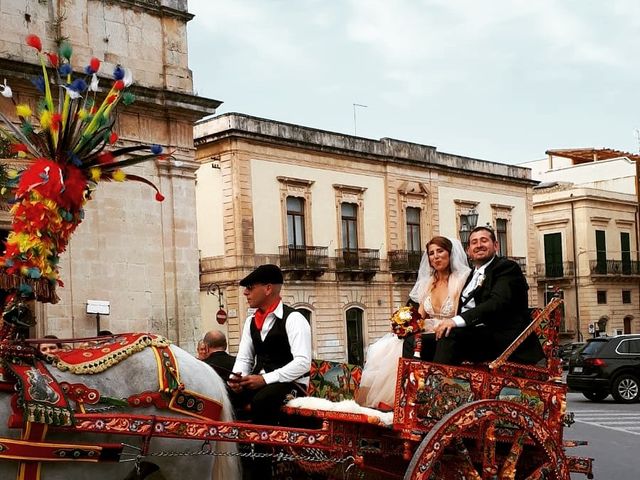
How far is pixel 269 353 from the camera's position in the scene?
19.1 feet

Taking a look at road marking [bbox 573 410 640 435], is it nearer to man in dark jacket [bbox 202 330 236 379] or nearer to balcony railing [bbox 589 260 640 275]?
man in dark jacket [bbox 202 330 236 379]

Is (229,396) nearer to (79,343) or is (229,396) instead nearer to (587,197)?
(79,343)

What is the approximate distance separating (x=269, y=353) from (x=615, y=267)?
43058 millimetres

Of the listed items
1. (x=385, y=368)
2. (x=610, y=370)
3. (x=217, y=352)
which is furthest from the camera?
(x=610, y=370)

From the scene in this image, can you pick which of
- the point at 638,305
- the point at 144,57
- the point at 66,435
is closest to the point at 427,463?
the point at 66,435

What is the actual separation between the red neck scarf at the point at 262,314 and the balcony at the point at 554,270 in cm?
4089

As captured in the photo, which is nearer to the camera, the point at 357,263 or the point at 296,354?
the point at 296,354

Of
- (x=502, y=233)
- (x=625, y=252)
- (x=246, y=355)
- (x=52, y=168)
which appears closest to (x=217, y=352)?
(x=246, y=355)

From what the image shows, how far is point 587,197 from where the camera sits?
1735 inches

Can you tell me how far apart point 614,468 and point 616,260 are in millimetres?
38849

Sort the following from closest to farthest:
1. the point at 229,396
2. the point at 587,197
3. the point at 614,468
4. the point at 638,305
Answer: the point at 229,396 → the point at 614,468 → the point at 587,197 → the point at 638,305

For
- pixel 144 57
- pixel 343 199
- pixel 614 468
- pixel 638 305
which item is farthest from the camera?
pixel 638 305

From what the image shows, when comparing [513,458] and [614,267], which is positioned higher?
[614,267]

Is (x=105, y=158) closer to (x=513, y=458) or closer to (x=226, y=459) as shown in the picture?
(x=226, y=459)
